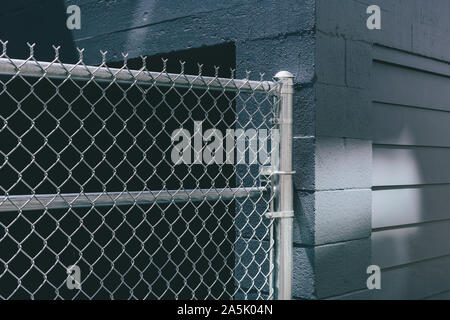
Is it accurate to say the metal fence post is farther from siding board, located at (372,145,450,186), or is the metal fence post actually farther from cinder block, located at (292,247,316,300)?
siding board, located at (372,145,450,186)

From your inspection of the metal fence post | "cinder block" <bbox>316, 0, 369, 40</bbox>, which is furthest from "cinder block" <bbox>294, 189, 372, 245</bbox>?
"cinder block" <bbox>316, 0, 369, 40</bbox>

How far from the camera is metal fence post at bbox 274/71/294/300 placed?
128 inches

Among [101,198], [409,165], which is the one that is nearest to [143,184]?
[409,165]

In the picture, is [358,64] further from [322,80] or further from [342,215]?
[342,215]

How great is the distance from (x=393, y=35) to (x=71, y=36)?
2.72 meters

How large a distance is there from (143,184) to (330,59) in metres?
2.35

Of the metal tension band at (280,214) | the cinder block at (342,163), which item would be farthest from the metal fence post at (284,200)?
the cinder block at (342,163)

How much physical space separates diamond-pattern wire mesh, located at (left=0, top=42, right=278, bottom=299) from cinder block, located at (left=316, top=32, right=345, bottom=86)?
36cm

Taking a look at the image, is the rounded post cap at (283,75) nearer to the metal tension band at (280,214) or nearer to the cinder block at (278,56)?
Result: the cinder block at (278,56)

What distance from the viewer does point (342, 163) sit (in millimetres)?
3604

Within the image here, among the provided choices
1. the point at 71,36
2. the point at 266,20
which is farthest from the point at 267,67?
the point at 71,36

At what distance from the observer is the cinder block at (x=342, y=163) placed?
11.3 ft

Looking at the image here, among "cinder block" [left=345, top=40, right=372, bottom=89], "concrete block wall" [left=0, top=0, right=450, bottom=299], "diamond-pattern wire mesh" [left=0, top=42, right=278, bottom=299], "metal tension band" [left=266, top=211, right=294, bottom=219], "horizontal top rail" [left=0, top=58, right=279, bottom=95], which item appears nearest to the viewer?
"horizontal top rail" [left=0, top=58, right=279, bottom=95]
